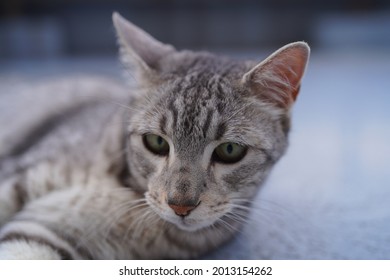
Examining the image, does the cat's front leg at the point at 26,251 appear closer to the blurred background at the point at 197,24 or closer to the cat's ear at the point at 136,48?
the cat's ear at the point at 136,48

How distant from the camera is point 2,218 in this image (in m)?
1.11

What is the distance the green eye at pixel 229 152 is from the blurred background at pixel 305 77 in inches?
8.9

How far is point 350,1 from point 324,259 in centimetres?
210

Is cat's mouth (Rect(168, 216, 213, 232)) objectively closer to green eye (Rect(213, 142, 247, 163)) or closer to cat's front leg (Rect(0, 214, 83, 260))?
green eye (Rect(213, 142, 247, 163))

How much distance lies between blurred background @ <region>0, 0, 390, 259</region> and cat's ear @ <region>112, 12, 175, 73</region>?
1.17 feet

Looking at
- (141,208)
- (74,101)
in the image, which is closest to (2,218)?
(141,208)

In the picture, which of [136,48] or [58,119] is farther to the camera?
[58,119]

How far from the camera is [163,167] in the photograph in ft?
3.08

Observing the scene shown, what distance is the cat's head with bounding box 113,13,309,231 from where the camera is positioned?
896 millimetres

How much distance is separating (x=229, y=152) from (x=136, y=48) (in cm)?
33

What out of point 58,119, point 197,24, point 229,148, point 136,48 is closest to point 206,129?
point 229,148

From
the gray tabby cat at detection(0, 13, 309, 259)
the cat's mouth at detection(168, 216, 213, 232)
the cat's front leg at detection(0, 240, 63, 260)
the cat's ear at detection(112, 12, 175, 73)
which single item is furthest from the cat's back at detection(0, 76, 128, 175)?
the cat's mouth at detection(168, 216, 213, 232)

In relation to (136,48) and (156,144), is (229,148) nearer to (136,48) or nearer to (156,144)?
(156,144)

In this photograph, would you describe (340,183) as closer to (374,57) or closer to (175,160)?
→ (175,160)
